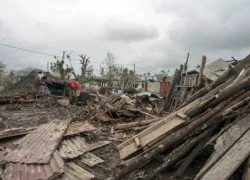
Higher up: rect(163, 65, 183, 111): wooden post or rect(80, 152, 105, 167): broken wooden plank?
rect(163, 65, 183, 111): wooden post

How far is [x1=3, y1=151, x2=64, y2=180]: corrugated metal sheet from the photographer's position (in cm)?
485

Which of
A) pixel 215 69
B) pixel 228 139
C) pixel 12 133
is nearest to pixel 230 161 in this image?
pixel 228 139

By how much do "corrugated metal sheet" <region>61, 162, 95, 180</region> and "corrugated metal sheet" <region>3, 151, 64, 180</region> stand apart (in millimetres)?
184

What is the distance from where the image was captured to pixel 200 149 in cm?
525

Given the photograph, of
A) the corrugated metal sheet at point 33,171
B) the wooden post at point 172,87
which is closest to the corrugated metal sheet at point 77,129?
the corrugated metal sheet at point 33,171

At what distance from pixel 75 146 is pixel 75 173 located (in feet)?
5.85

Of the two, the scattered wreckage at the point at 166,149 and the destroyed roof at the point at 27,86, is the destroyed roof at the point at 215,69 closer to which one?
the scattered wreckage at the point at 166,149

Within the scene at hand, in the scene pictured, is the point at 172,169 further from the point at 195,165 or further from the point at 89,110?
the point at 89,110

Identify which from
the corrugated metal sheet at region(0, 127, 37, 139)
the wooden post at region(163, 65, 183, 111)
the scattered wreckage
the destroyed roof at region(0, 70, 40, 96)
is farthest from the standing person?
the scattered wreckage

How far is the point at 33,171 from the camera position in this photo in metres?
5.10

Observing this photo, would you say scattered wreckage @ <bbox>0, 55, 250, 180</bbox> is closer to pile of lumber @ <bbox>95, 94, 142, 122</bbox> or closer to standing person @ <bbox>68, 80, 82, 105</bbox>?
pile of lumber @ <bbox>95, 94, 142, 122</bbox>

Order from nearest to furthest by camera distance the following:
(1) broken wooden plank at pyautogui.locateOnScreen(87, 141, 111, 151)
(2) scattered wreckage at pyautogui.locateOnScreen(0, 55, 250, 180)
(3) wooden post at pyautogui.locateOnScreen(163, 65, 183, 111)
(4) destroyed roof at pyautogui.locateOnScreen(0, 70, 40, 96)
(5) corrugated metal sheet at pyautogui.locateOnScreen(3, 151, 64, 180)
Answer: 1. (2) scattered wreckage at pyautogui.locateOnScreen(0, 55, 250, 180)
2. (5) corrugated metal sheet at pyautogui.locateOnScreen(3, 151, 64, 180)
3. (1) broken wooden plank at pyautogui.locateOnScreen(87, 141, 111, 151)
4. (3) wooden post at pyautogui.locateOnScreen(163, 65, 183, 111)
5. (4) destroyed roof at pyautogui.locateOnScreen(0, 70, 40, 96)

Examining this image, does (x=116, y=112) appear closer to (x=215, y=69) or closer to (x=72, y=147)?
(x=215, y=69)

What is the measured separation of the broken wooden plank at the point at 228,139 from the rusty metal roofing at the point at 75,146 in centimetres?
307
